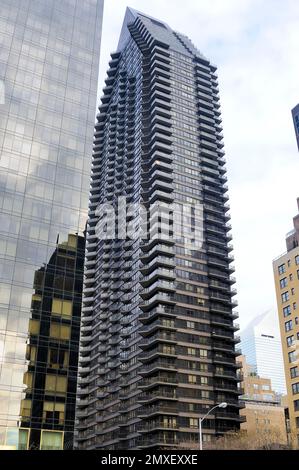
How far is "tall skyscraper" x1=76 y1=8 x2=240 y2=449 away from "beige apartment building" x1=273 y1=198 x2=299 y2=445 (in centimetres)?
1720

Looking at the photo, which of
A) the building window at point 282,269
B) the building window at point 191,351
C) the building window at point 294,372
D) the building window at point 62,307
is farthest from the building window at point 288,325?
the building window at point 62,307

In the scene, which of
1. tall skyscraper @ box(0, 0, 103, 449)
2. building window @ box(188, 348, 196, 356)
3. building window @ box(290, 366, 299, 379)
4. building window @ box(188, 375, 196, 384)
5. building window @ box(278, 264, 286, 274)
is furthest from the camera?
building window @ box(188, 348, 196, 356)

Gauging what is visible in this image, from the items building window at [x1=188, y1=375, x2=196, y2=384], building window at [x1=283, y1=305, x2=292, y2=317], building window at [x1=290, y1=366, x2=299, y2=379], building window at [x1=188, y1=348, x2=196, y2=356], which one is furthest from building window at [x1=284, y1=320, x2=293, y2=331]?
building window at [x1=188, y1=375, x2=196, y2=384]

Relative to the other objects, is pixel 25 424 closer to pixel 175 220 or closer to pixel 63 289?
pixel 63 289

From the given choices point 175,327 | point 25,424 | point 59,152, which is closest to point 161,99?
point 175,327

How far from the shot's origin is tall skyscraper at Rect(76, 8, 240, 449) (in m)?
106

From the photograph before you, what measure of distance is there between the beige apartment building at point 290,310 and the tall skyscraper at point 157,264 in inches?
677

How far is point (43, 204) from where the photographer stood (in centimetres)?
6581

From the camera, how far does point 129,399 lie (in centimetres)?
11538

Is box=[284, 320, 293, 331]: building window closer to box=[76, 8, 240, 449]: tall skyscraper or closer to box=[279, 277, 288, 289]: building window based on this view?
box=[279, 277, 288, 289]: building window

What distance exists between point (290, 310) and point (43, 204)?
5696 cm

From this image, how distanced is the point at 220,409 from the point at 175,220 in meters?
44.6

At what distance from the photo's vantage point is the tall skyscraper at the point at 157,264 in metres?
106

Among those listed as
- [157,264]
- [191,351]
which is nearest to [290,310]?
[191,351]
